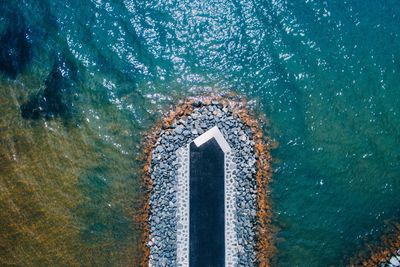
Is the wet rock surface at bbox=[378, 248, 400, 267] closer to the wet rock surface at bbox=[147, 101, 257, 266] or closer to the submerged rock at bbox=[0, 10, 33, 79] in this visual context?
the wet rock surface at bbox=[147, 101, 257, 266]

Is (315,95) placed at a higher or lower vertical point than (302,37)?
lower

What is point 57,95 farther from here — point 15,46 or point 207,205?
point 207,205

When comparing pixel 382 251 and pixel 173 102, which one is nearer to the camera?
pixel 382 251

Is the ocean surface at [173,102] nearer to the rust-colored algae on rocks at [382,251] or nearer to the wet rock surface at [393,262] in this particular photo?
the rust-colored algae on rocks at [382,251]

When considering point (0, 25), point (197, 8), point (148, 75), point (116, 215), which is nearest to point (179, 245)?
point (116, 215)

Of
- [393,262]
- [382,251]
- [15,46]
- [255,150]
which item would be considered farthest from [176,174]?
[393,262]

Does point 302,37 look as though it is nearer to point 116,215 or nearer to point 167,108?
point 167,108

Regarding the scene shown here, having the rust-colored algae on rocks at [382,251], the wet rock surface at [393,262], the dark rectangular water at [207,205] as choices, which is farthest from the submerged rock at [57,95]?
the wet rock surface at [393,262]
